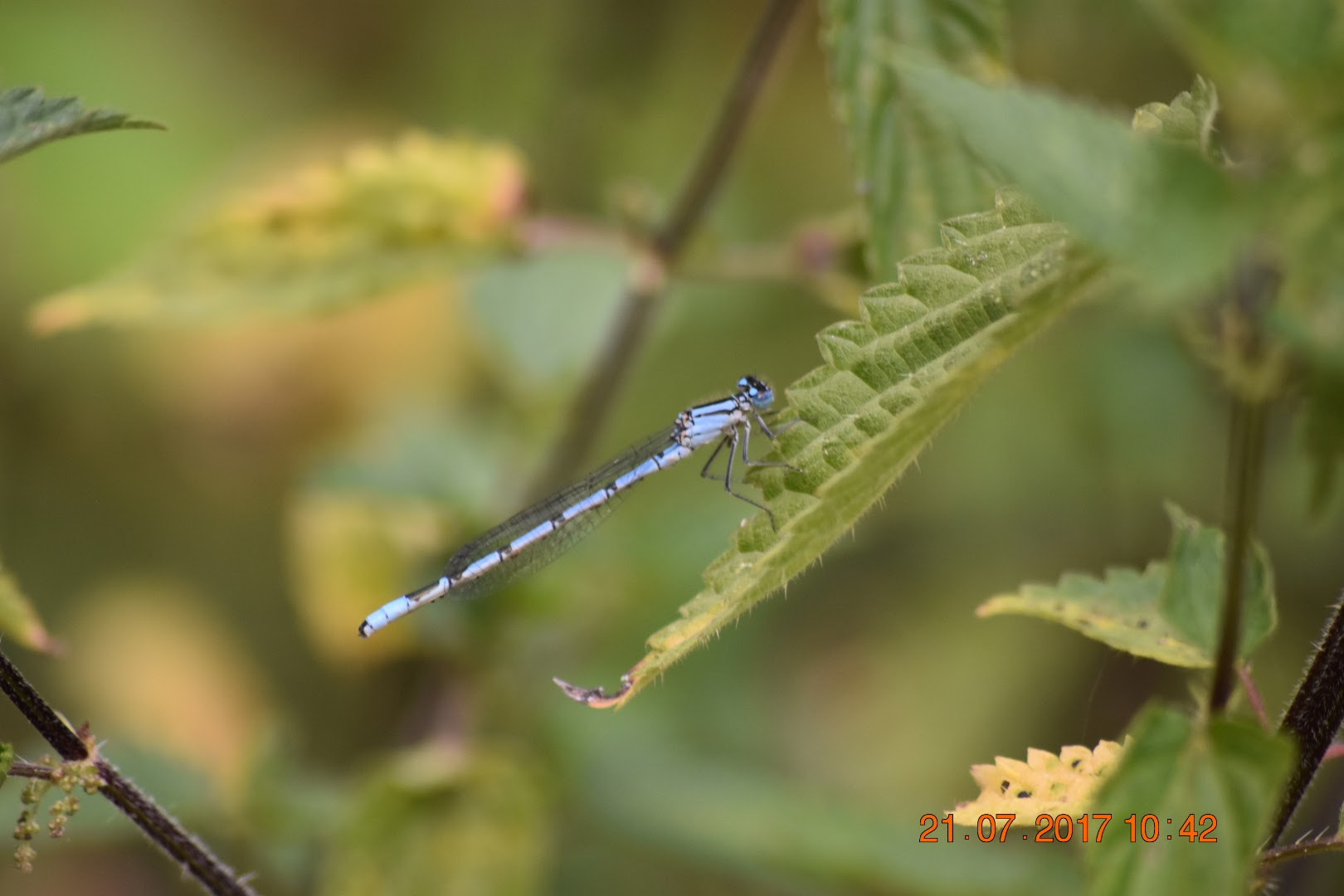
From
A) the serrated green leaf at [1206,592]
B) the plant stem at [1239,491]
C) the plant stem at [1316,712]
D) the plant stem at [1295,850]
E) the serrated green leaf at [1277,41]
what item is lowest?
the plant stem at [1295,850]

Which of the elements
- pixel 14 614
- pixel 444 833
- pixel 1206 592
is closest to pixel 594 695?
pixel 14 614

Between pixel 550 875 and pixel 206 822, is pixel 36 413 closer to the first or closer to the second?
pixel 206 822

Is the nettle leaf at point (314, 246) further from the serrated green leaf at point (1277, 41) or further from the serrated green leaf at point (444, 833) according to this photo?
the serrated green leaf at point (1277, 41)

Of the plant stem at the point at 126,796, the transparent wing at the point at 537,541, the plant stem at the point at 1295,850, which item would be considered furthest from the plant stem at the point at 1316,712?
the transparent wing at the point at 537,541

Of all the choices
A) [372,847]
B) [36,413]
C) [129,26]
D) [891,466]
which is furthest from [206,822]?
[129,26]

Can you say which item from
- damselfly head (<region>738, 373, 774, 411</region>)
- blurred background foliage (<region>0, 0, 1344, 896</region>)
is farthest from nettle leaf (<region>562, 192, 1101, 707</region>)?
blurred background foliage (<region>0, 0, 1344, 896</region>)

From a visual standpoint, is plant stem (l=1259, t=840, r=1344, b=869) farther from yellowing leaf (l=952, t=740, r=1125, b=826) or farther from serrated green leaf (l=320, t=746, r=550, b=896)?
serrated green leaf (l=320, t=746, r=550, b=896)
